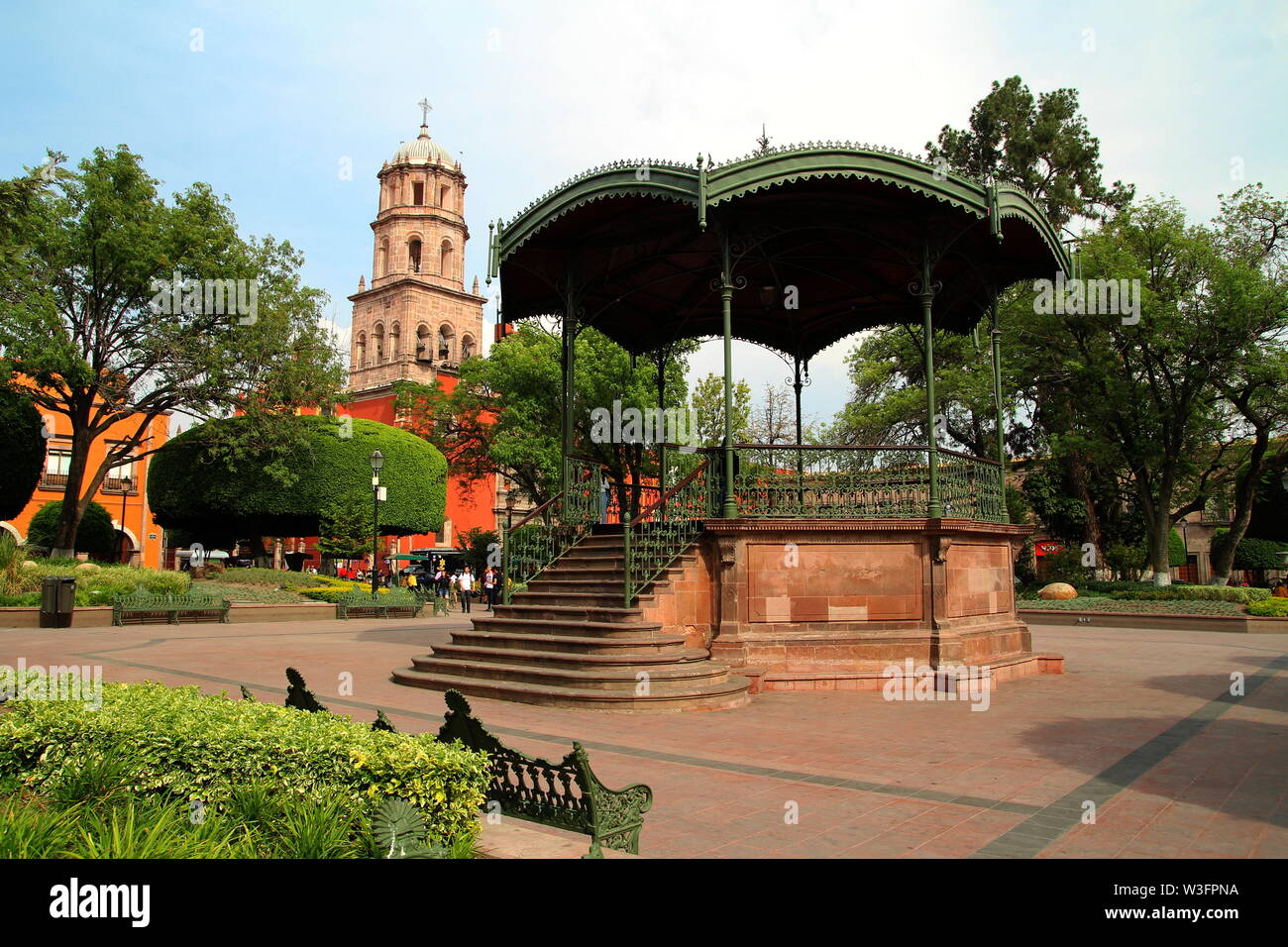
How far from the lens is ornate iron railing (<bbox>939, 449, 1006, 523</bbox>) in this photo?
13.5m

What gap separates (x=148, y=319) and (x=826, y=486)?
28892 mm

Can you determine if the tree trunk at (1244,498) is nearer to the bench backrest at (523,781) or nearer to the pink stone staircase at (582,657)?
the pink stone staircase at (582,657)

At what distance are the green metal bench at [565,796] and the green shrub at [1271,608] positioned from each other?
27.0 meters

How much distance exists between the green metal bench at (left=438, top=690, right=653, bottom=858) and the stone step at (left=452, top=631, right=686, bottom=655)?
19.7 ft

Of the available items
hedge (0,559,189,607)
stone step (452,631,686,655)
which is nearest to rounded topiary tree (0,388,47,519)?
hedge (0,559,189,607)

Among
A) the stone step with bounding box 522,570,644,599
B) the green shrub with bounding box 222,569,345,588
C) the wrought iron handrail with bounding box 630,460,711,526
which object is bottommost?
the green shrub with bounding box 222,569,345,588

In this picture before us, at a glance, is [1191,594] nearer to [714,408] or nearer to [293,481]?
[714,408]

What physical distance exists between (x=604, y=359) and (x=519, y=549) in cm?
2431

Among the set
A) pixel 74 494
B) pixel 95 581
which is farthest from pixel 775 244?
pixel 74 494

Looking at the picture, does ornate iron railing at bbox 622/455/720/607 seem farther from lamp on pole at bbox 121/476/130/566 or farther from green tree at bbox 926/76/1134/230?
lamp on pole at bbox 121/476/130/566

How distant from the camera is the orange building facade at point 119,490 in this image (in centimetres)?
5303

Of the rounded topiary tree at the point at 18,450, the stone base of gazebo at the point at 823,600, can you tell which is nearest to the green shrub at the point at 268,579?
the rounded topiary tree at the point at 18,450

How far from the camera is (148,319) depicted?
31.6 meters
